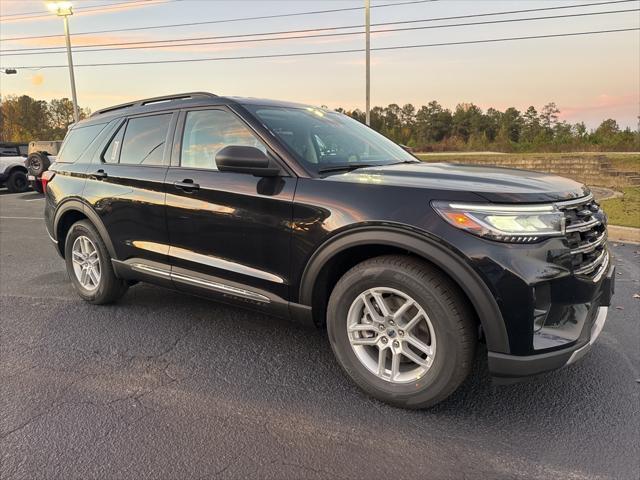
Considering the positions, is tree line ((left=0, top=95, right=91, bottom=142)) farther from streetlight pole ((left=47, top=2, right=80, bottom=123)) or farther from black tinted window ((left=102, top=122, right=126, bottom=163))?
black tinted window ((left=102, top=122, right=126, bottom=163))

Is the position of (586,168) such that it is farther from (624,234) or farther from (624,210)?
(624,234)

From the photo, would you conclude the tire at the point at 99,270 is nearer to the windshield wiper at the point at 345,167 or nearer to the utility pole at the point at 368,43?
the windshield wiper at the point at 345,167

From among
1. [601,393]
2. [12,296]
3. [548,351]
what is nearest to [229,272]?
[548,351]

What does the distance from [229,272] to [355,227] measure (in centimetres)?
106

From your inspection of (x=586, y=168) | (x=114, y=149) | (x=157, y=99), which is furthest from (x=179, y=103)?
(x=586, y=168)

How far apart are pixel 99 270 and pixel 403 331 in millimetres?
3072

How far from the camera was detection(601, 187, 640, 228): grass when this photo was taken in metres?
8.20

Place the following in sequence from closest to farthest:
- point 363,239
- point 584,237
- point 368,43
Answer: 1. point 584,237
2. point 363,239
3. point 368,43

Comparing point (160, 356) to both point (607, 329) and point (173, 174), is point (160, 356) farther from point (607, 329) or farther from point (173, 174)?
point (607, 329)

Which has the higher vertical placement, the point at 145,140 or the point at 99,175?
the point at 145,140

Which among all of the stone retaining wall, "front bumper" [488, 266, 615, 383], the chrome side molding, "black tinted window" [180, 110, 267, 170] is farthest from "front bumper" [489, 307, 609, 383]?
the stone retaining wall

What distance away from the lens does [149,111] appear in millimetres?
4035

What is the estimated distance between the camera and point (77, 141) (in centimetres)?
479

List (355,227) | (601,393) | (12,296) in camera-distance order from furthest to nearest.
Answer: (12,296) → (601,393) → (355,227)
